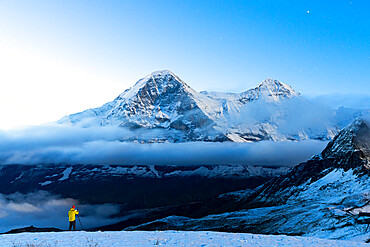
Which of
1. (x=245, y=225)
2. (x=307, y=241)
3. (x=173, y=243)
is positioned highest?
(x=173, y=243)

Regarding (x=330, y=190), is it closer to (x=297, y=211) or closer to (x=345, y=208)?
(x=297, y=211)

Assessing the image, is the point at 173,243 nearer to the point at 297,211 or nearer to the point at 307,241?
the point at 307,241

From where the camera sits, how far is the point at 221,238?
21.4 metres

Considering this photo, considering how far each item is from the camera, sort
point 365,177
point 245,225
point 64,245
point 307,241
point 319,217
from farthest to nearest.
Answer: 1. point 365,177
2. point 245,225
3. point 319,217
4. point 307,241
5. point 64,245

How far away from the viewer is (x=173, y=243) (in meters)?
19.3

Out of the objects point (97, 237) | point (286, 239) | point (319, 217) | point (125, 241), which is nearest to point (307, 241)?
point (286, 239)

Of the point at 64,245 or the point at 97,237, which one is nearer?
the point at 64,245

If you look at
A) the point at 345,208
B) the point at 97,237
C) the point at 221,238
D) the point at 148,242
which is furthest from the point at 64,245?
the point at 345,208

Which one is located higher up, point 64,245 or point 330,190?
point 64,245

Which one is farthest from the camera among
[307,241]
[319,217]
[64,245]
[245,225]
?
[245,225]

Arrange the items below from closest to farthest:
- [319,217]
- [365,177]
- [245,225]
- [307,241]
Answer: [307,241]
[319,217]
[245,225]
[365,177]

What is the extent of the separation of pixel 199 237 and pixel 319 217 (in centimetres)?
13270

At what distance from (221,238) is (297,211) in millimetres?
158580

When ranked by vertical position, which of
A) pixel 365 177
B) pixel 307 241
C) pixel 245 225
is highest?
pixel 307 241
